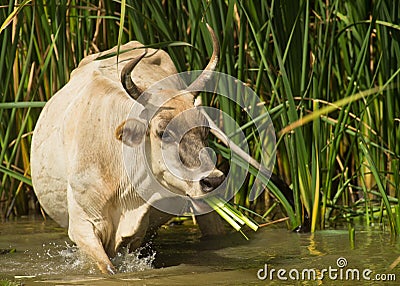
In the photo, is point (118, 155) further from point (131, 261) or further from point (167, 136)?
point (131, 261)

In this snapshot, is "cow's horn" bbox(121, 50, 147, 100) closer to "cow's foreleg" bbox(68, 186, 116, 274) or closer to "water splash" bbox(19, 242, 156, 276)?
"cow's foreleg" bbox(68, 186, 116, 274)

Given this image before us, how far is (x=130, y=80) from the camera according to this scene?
461cm

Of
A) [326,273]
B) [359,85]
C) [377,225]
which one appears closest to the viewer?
[326,273]

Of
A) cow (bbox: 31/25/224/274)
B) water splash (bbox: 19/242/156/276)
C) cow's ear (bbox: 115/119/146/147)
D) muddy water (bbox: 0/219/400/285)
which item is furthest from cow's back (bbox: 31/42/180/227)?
muddy water (bbox: 0/219/400/285)

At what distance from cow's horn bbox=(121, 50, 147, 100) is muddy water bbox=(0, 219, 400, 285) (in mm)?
917

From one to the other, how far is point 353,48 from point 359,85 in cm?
32

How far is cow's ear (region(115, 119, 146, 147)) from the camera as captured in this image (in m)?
4.79

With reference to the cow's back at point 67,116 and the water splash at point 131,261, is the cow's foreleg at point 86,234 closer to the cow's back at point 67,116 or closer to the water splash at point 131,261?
the water splash at point 131,261

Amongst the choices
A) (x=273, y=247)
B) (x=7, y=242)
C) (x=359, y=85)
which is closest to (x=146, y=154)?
(x=273, y=247)

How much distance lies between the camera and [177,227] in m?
6.20

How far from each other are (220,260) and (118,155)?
81cm

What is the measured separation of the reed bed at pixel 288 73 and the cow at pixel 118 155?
48 centimetres

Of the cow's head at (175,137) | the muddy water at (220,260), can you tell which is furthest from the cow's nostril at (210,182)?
the muddy water at (220,260)

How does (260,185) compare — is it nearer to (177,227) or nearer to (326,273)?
(177,227)
